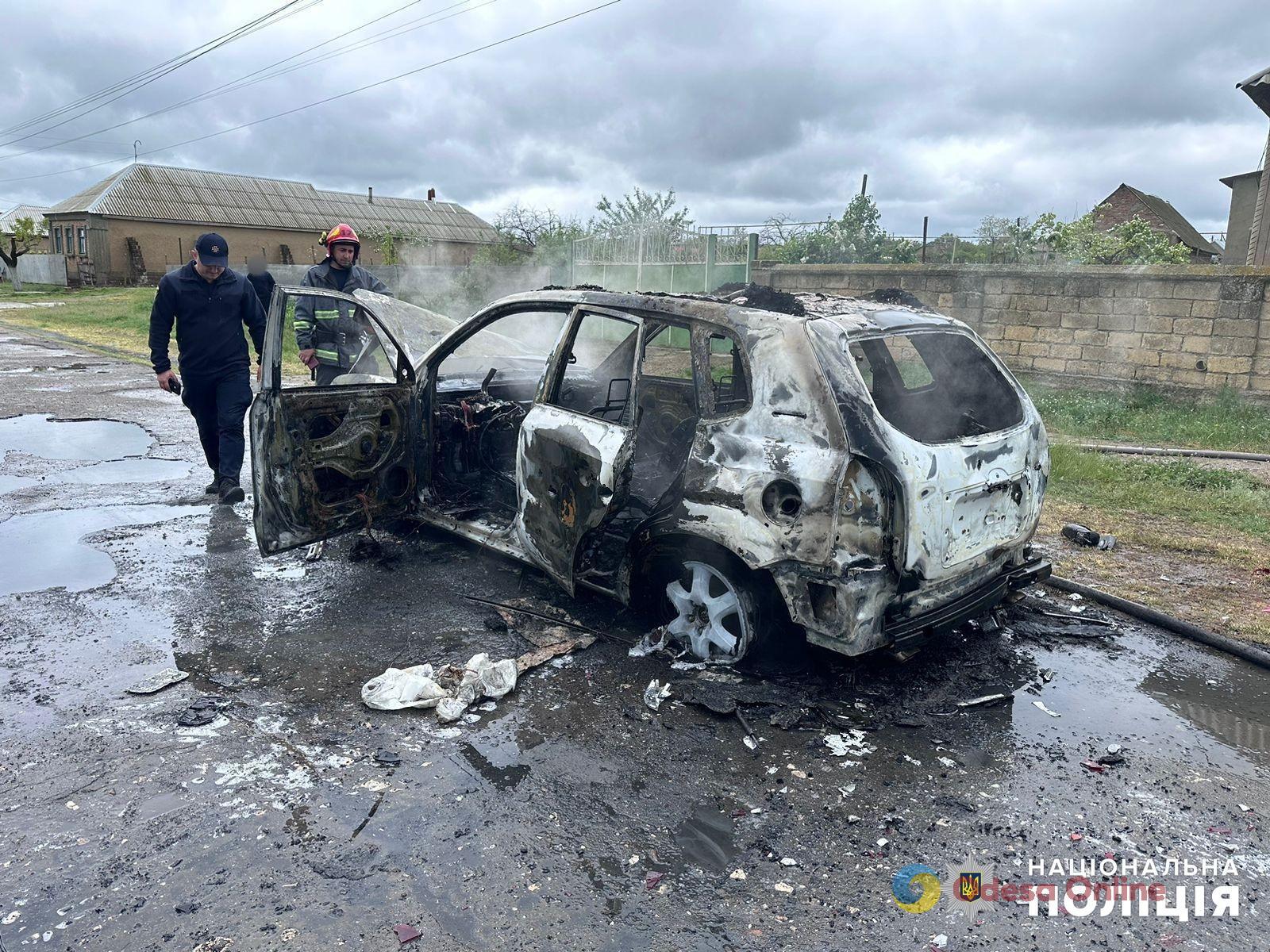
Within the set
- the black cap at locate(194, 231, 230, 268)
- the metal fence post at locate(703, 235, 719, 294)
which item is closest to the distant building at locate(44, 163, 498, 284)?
the metal fence post at locate(703, 235, 719, 294)

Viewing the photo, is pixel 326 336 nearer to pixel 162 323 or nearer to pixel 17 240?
pixel 162 323

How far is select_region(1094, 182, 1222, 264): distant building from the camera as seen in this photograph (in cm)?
3597

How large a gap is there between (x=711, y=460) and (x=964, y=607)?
1.18m

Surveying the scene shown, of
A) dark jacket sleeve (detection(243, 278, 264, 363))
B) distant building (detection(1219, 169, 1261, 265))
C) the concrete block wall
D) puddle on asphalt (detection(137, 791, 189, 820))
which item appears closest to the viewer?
puddle on asphalt (detection(137, 791, 189, 820))

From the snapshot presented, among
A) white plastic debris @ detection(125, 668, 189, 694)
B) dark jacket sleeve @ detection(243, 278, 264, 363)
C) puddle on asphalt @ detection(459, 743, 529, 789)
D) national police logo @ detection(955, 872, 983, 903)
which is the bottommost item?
national police logo @ detection(955, 872, 983, 903)

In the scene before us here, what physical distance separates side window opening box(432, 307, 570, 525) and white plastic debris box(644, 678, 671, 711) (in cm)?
162

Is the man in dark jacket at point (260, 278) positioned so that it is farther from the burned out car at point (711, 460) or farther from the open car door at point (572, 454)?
the open car door at point (572, 454)

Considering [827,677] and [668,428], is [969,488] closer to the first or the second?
[827,677]

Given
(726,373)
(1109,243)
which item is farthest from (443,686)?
(1109,243)

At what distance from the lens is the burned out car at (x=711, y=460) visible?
3088 mm

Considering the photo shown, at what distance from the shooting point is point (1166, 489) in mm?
6477

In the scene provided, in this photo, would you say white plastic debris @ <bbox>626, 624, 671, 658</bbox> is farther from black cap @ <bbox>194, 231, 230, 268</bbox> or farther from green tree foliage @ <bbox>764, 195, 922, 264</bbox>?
green tree foliage @ <bbox>764, 195, 922, 264</bbox>

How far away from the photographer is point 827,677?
11.7 feet

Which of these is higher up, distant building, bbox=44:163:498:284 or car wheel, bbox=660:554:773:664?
distant building, bbox=44:163:498:284
